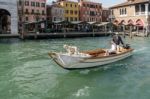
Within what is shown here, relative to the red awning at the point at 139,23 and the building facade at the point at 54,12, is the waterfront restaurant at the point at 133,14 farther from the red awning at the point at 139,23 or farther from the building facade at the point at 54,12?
the building facade at the point at 54,12

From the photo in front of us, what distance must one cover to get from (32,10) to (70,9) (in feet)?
35.5

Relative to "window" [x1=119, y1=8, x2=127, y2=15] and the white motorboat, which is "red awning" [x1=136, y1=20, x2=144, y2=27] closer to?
"window" [x1=119, y1=8, x2=127, y2=15]

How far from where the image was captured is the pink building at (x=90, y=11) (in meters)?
71.6

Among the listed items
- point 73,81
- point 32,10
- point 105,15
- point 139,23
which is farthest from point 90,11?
point 73,81

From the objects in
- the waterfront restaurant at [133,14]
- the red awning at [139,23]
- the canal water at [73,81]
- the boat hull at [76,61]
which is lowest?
the canal water at [73,81]

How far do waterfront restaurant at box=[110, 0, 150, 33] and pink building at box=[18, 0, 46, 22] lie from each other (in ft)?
47.8

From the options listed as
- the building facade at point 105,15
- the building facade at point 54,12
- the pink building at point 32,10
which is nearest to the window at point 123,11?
the building facade at point 54,12

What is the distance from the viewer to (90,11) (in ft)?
240

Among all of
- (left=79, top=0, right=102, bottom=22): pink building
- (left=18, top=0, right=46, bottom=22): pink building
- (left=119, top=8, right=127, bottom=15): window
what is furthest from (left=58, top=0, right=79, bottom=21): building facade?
(left=119, top=8, right=127, bottom=15): window

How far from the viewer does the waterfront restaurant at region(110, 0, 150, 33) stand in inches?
2120

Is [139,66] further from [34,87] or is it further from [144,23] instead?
[144,23]

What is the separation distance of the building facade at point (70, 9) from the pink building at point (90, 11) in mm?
1596

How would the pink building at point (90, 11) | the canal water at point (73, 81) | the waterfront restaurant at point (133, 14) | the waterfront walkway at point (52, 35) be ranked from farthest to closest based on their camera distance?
the pink building at point (90, 11)
the waterfront restaurant at point (133, 14)
the waterfront walkway at point (52, 35)
the canal water at point (73, 81)

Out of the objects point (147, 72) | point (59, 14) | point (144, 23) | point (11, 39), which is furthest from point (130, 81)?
point (59, 14)
